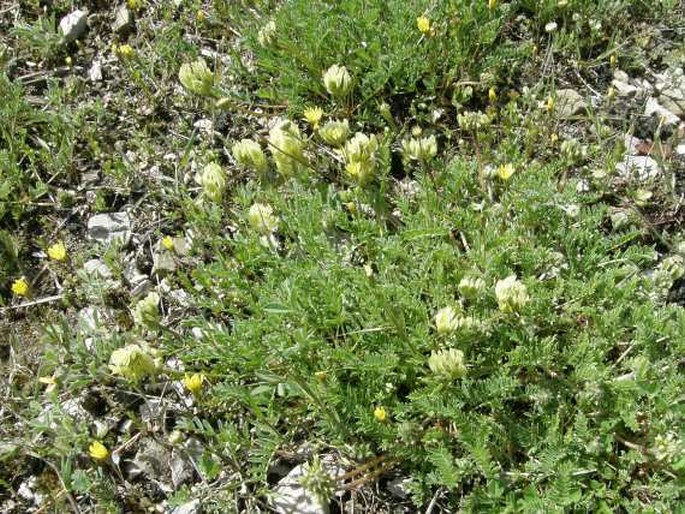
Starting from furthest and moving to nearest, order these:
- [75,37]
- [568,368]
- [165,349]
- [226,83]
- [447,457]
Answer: [75,37] < [226,83] < [165,349] < [568,368] < [447,457]

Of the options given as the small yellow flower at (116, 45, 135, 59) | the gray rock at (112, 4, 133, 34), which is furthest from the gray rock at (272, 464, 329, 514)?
the gray rock at (112, 4, 133, 34)

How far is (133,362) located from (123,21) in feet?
8.19

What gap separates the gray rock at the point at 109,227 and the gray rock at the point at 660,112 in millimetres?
2668

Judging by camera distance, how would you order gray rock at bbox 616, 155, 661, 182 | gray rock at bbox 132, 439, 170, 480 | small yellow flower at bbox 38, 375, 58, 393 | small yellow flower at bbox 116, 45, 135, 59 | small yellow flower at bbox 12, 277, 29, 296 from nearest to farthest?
gray rock at bbox 132, 439, 170, 480 → small yellow flower at bbox 38, 375, 58, 393 → small yellow flower at bbox 12, 277, 29, 296 → gray rock at bbox 616, 155, 661, 182 → small yellow flower at bbox 116, 45, 135, 59

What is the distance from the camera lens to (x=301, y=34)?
3945 millimetres

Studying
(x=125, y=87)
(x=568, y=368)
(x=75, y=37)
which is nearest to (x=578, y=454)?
(x=568, y=368)

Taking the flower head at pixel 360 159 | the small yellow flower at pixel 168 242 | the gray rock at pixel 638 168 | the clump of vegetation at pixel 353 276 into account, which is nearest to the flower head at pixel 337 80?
the clump of vegetation at pixel 353 276

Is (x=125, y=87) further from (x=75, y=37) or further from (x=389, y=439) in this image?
(x=389, y=439)

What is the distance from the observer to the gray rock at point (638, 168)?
359cm

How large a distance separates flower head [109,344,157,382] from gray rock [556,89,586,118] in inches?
92.0

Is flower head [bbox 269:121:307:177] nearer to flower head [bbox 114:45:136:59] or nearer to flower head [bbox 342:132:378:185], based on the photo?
flower head [bbox 342:132:378:185]

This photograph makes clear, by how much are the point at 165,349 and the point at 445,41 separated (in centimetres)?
203

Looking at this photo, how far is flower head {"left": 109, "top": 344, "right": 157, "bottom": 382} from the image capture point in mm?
2887

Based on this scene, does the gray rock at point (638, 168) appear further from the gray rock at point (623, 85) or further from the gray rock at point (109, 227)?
the gray rock at point (109, 227)
